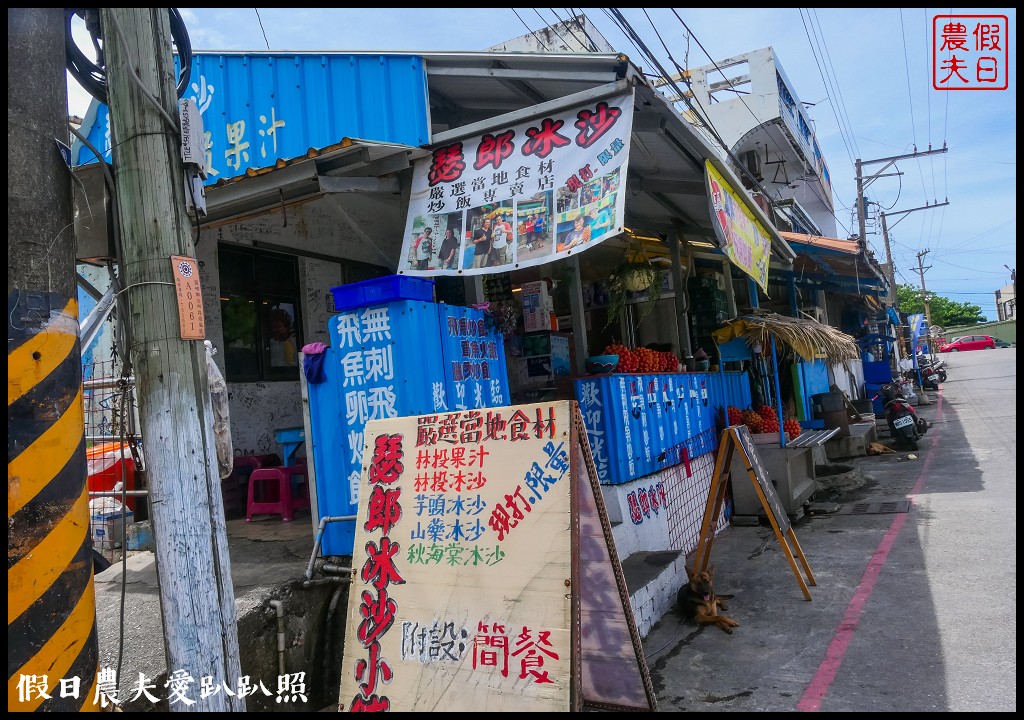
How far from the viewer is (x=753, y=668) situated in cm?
441

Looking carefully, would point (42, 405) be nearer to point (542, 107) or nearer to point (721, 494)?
point (542, 107)

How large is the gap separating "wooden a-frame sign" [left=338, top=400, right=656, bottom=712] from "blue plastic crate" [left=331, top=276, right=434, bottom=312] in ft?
3.46

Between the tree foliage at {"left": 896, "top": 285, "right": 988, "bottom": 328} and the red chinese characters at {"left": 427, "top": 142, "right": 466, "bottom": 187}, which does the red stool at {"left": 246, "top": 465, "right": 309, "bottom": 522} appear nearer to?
the red chinese characters at {"left": 427, "top": 142, "right": 466, "bottom": 187}

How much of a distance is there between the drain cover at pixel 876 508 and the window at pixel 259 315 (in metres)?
7.40

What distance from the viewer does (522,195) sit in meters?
5.04

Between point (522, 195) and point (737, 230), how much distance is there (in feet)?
9.02

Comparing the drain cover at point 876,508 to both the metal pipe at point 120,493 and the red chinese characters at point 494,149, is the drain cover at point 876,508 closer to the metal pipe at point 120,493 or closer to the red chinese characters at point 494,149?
the red chinese characters at point 494,149

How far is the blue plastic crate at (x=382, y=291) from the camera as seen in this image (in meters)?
4.65

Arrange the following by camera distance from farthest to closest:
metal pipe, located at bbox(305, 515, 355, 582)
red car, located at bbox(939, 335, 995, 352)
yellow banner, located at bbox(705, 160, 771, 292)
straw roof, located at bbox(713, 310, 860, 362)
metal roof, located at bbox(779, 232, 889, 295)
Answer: red car, located at bbox(939, 335, 995, 352) < metal roof, located at bbox(779, 232, 889, 295) < straw roof, located at bbox(713, 310, 860, 362) < yellow banner, located at bbox(705, 160, 771, 292) < metal pipe, located at bbox(305, 515, 355, 582)

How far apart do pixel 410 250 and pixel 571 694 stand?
141 inches

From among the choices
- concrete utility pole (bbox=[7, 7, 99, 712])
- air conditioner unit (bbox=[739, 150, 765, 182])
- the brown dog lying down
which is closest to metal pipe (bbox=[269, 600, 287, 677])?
concrete utility pole (bbox=[7, 7, 99, 712])

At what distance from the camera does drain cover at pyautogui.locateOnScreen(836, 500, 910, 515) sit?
8.26m

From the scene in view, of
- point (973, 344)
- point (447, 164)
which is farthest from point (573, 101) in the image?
point (973, 344)

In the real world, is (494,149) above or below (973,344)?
above
